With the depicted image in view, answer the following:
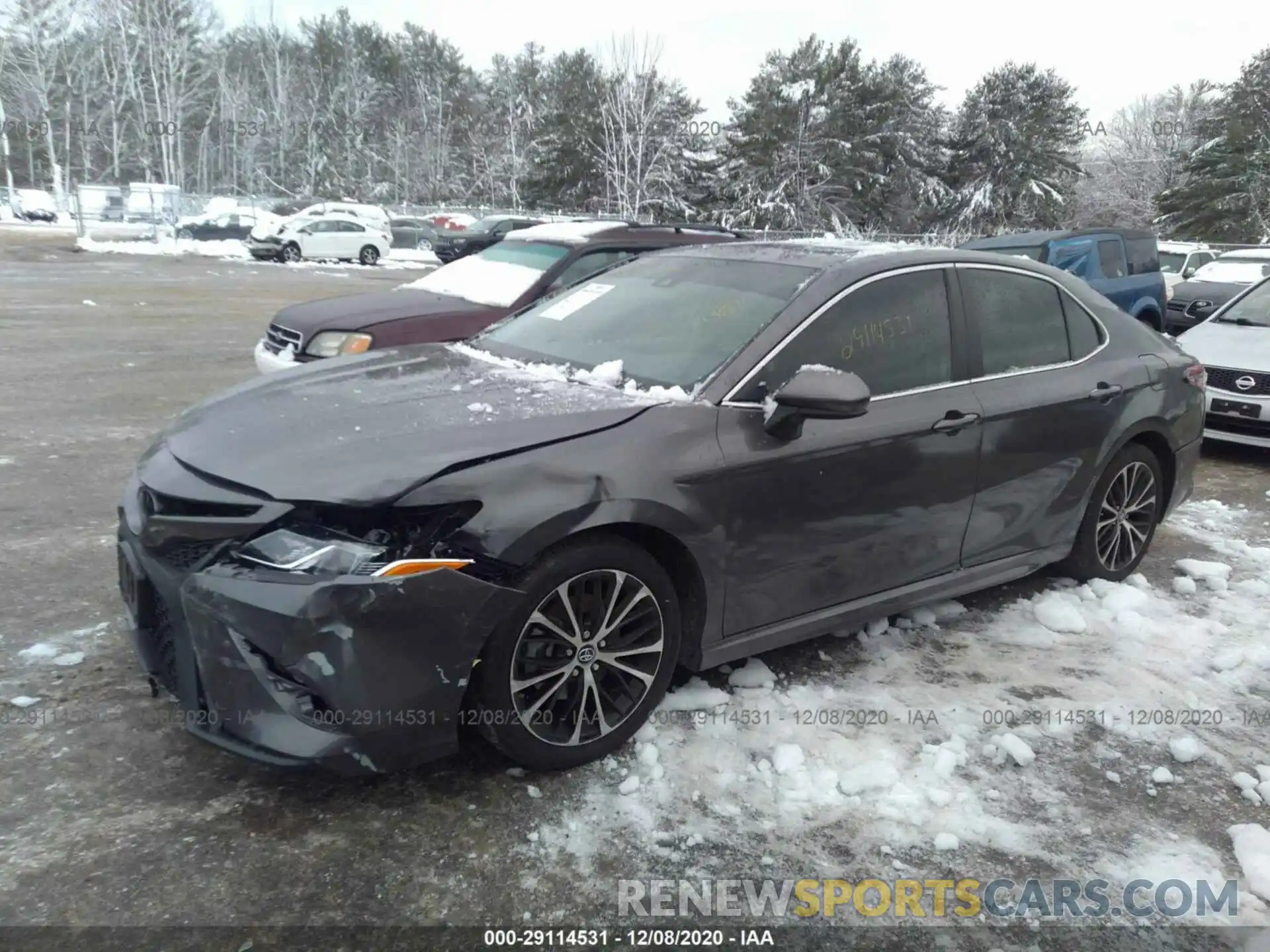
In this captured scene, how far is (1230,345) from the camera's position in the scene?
7777 millimetres

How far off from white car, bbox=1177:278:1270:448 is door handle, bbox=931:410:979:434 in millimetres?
4227

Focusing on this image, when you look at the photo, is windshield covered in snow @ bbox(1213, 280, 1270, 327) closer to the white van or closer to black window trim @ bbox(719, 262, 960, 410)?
black window trim @ bbox(719, 262, 960, 410)

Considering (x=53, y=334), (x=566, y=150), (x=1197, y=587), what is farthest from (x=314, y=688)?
(x=566, y=150)

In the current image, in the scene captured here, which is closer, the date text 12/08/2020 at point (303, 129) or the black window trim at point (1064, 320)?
the black window trim at point (1064, 320)

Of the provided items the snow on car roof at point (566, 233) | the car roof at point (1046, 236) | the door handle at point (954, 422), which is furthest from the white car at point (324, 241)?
the door handle at point (954, 422)

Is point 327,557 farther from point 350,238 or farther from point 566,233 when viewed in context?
point 350,238

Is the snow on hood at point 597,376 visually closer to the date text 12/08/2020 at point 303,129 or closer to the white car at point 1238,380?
the white car at point 1238,380

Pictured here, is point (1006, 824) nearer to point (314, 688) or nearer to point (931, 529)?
point (931, 529)

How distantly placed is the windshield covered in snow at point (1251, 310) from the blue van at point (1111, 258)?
199 centimetres

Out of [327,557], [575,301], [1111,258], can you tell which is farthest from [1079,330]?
[1111,258]

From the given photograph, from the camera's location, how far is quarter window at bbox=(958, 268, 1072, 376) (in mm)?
4043

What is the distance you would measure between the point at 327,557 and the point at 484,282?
545 cm

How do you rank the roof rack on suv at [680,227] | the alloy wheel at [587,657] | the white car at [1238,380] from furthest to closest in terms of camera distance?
the roof rack on suv at [680,227] → the white car at [1238,380] → the alloy wheel at [587,657]

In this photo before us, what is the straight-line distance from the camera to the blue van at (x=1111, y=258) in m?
10.8
